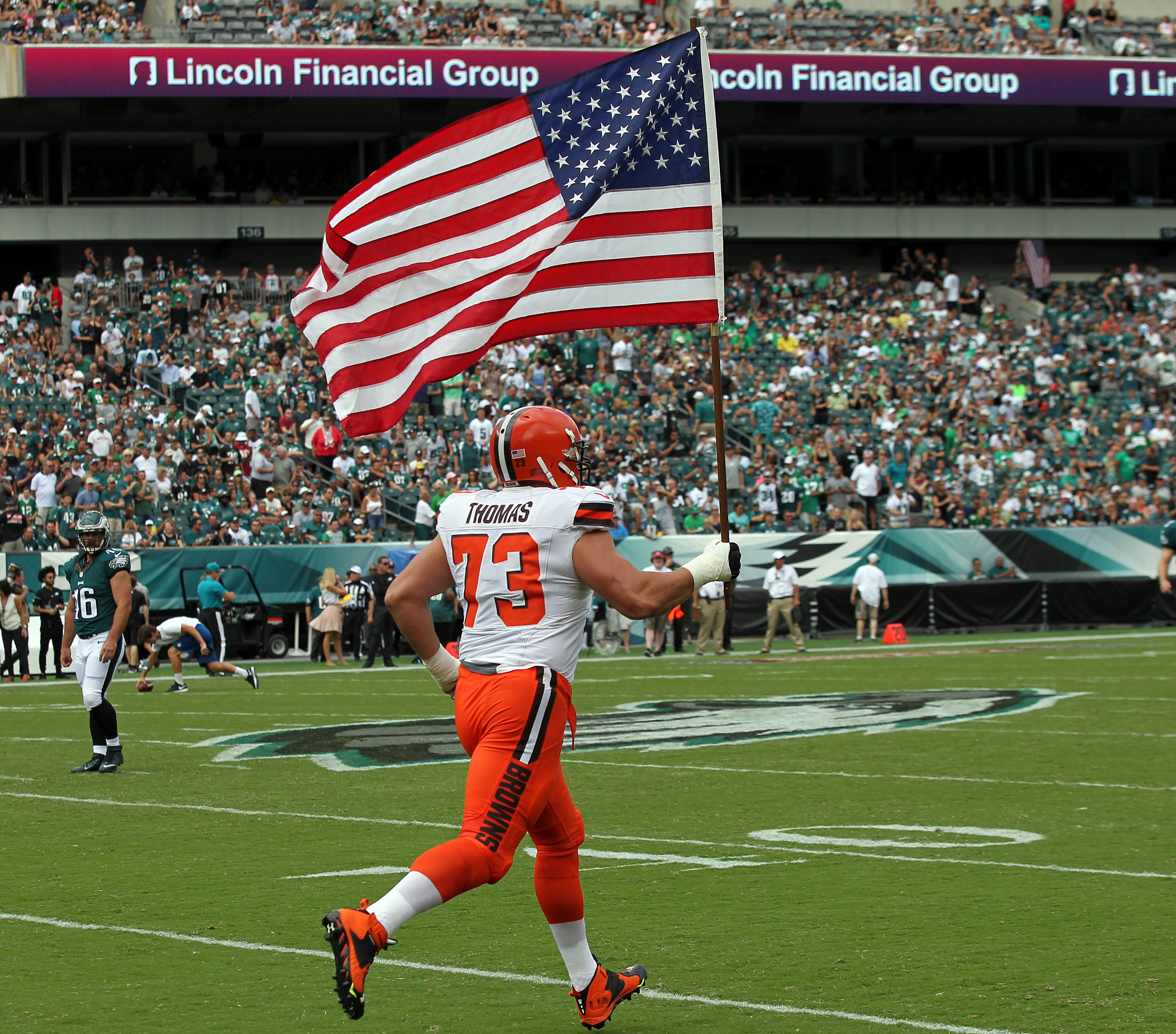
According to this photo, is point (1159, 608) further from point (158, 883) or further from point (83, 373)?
point (158, 883)

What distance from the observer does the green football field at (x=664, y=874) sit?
5.50 metres

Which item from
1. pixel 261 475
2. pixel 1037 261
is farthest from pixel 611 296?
pixel 1037 261

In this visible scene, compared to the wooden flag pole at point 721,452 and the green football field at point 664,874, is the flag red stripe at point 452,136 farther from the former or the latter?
the green football field at point 664,874

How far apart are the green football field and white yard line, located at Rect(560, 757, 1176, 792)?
5 centimetres

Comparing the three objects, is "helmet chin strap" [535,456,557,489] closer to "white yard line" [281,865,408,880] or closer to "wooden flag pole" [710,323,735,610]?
"wooden flag pole" [710,323,735,610]

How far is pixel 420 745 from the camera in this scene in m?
14.0

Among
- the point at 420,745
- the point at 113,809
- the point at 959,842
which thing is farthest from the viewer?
the point at 420,745

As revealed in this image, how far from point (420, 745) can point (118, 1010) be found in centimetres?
851

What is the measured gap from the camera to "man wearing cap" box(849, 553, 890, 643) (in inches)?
1172

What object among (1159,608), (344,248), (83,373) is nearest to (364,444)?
(83,373)

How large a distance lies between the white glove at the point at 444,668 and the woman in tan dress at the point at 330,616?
837 inches

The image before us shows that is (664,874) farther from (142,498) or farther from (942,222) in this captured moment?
(942,222)

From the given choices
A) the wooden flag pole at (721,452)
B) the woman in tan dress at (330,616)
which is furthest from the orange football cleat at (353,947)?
the woman in tan dress at (330,616)

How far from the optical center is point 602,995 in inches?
204
